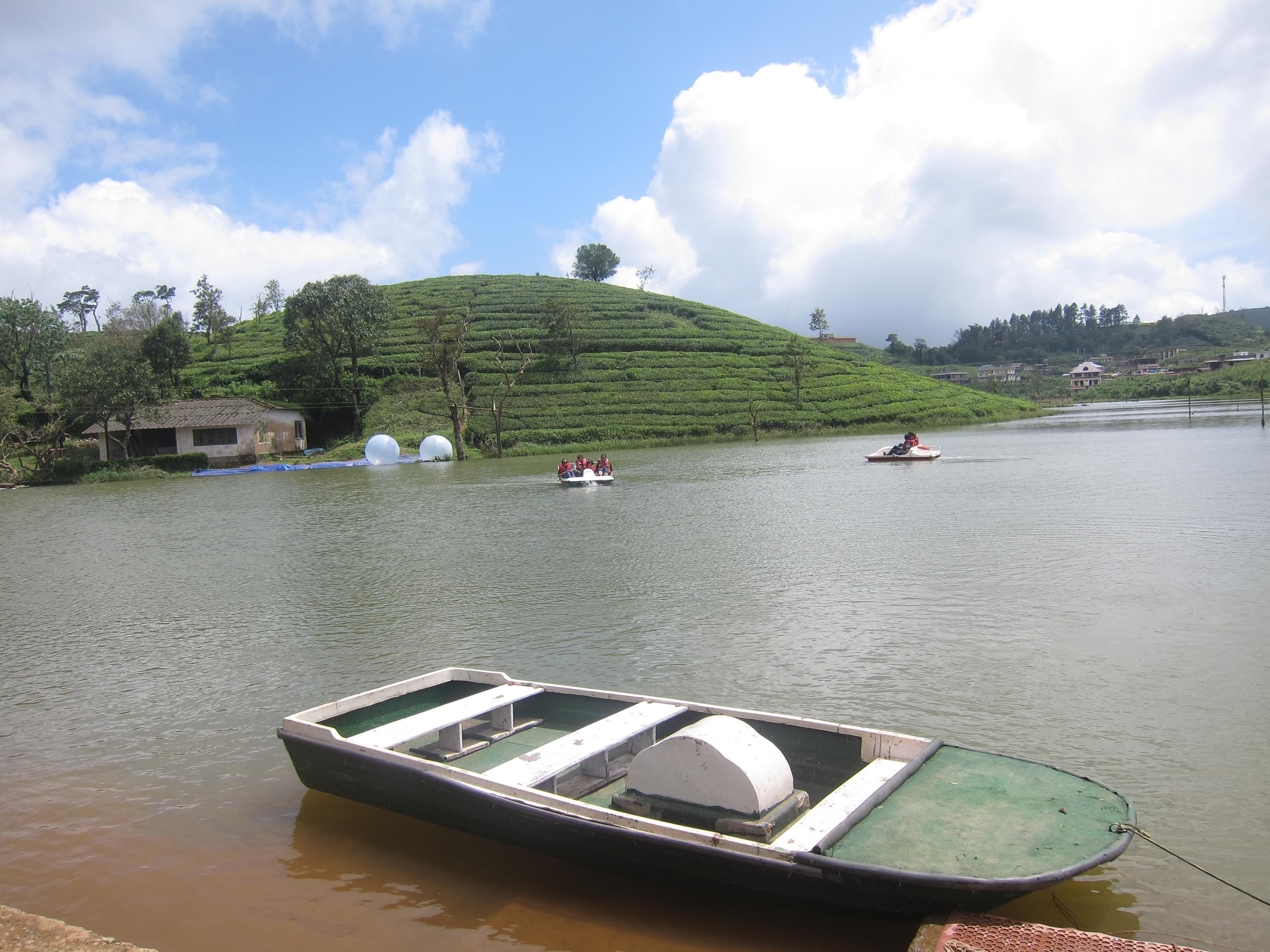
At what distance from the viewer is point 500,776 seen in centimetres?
625

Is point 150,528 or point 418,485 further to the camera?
point 418,485

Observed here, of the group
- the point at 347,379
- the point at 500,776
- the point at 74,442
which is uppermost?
the point at 347,379

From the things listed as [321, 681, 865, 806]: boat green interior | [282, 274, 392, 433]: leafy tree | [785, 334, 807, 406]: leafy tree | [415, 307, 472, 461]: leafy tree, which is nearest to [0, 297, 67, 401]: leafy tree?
[282, 274, 392, 433]: leafy tree

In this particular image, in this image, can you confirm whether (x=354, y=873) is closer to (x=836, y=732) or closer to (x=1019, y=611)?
(x=836, y=732)

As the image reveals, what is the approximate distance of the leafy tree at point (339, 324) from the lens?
200ft

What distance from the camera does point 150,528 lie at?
25.4m

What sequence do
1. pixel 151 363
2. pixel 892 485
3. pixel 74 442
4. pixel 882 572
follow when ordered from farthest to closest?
pixel 151 363, pixel 74 442, pixel 892 485, pixel 882 572

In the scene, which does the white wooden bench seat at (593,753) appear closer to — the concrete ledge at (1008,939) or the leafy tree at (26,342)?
the concrete ledge at (1008,939)

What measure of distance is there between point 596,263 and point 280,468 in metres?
73.6

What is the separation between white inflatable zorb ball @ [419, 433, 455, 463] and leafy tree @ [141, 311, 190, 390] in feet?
80.4

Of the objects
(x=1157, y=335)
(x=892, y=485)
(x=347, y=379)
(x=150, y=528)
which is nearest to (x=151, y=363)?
(x=347, y=379)

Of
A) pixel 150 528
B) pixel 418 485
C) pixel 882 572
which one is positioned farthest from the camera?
pixel 418 485

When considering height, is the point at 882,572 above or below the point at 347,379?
below

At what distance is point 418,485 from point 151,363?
130ft
